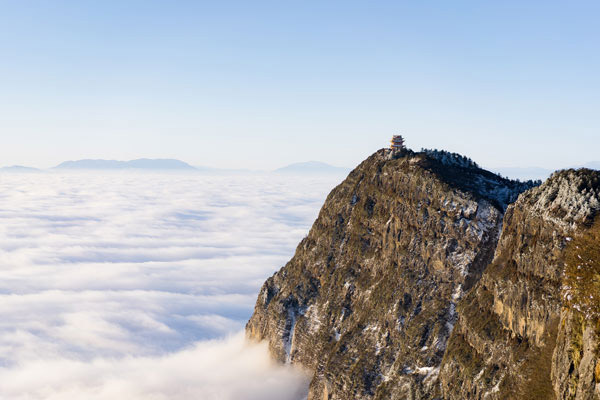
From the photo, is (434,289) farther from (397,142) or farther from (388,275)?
(397,142)

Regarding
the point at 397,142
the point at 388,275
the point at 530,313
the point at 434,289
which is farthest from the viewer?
the point at 397,142

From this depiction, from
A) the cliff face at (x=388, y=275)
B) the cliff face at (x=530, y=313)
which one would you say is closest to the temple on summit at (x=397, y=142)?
the cliff face at (x=388, y=275)

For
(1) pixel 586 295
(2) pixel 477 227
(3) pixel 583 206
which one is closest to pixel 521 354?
(1) pixel 586 295

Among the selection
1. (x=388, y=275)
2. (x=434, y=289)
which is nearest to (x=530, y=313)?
(x=434, y=289)

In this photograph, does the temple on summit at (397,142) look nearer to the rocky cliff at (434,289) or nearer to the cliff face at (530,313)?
the rocky cliff at (434,289)

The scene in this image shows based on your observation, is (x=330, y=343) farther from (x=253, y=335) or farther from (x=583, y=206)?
(x=583, y=206)

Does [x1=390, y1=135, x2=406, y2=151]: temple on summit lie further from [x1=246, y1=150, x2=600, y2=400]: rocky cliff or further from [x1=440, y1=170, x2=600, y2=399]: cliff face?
[x1=440, y1=170, x2=600, y2=399]: cliff face

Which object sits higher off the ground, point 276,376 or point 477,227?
point 477,227
